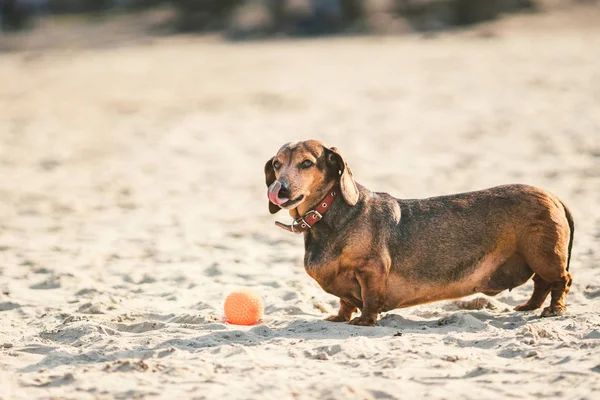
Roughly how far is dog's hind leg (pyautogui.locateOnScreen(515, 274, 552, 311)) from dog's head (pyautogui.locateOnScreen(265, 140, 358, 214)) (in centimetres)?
142

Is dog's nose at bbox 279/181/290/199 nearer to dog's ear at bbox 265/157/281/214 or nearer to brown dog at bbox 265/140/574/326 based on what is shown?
brown dog at bbox 265/140/574/326

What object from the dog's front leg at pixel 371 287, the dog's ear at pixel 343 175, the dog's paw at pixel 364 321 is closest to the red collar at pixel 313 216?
the dog's ear at pixel 343 175

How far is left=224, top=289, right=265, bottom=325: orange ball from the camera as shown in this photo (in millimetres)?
6594

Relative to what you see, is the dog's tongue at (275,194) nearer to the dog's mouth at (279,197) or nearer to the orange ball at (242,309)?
the dog's mouth at (279,197)

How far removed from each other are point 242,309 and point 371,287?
2.97 feet

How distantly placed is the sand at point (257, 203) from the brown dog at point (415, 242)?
0.24 metres

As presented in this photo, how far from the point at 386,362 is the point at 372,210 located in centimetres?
142

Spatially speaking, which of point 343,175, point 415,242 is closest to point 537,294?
point 415,242

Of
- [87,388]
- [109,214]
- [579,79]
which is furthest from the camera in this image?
[579,79]

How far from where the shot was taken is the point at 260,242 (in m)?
9.68

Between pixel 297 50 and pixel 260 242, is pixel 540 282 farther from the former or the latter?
pixel 297 50

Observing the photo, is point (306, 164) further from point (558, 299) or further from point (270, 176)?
point (558, 299)

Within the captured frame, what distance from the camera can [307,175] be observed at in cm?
637

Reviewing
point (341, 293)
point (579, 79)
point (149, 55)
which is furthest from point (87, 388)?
point (149, 55)
